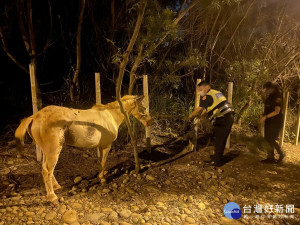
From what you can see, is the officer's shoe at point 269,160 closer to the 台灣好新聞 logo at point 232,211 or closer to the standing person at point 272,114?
the standing person at point 272,114

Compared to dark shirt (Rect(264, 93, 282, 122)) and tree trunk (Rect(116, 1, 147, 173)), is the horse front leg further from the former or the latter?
dark shirt (Rect(264, 93, 282, 122))

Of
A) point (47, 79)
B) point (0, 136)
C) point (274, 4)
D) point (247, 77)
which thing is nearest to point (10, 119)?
point (0, 136)

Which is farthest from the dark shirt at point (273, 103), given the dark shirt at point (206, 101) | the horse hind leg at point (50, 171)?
the horse hind leg at point (50, 171)

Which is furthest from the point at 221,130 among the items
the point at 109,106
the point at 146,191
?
the point at 109,106

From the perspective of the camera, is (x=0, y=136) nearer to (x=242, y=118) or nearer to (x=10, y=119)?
(x=10, y=119)

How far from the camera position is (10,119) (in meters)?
6.42

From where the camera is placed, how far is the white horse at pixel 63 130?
317cm

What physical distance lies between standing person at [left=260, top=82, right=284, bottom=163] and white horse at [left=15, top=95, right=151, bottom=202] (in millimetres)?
3141

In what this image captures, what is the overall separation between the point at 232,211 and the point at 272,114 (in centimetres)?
246

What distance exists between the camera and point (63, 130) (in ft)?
10.7

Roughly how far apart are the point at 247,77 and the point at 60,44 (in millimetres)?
7000

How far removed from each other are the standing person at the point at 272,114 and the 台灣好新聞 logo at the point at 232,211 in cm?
216

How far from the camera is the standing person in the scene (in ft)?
15.6

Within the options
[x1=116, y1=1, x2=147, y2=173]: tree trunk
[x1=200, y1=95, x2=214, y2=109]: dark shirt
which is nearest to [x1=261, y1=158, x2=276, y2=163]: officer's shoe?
[x1=200, y1=95, x2=214, y2=109]: dark shirt
